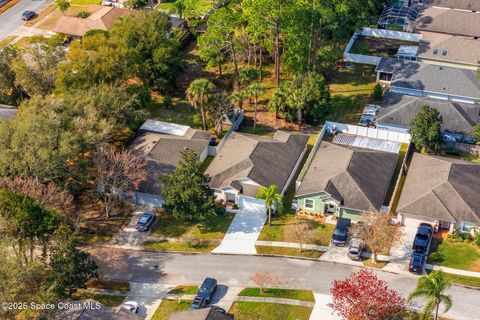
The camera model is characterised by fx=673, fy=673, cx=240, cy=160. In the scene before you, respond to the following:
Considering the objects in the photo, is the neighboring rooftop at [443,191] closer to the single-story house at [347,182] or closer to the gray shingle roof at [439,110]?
the single-story house at [347,182]

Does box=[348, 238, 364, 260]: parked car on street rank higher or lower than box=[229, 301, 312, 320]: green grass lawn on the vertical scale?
higher

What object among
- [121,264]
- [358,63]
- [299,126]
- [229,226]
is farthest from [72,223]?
[358,63]

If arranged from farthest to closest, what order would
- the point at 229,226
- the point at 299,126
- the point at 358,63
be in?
1. the point at 358,63
2. the point at 299,126
3. the point at 229,226

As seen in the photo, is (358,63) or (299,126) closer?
(299,126)

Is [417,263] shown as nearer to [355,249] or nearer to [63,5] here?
[355,249]

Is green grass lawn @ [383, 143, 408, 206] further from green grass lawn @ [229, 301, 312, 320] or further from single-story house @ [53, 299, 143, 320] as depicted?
single-story house @ [53, 299, 143, 320]

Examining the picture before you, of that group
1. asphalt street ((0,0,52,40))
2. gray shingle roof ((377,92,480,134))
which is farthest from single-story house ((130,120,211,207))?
asphalt street ((0,0,52,40))

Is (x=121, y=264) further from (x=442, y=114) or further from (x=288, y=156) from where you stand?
(x=442, y=114)
